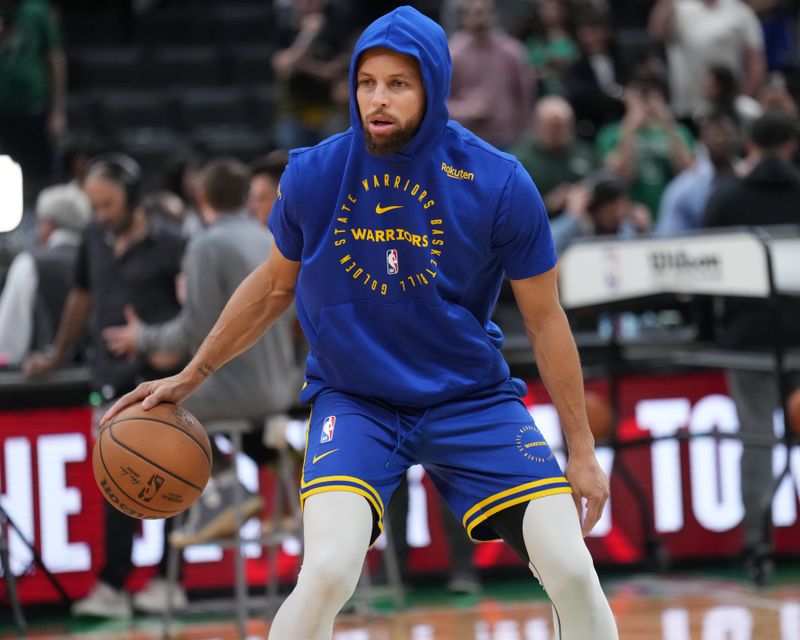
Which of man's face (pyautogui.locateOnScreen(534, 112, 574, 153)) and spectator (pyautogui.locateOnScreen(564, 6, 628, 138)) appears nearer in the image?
man's face (pyautogui.locateOnScreen(534, 112, 574, 153))

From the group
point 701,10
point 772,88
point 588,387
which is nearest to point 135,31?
point 701,10

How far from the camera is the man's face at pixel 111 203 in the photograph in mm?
7301

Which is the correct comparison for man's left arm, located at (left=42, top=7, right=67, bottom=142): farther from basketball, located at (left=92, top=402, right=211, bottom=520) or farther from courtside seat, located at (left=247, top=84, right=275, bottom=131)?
basketball, located at (left=92, top=402, right=211, bottom=520)

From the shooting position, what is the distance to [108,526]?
7.31 meters

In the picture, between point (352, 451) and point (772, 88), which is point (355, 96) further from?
point (772, 88)

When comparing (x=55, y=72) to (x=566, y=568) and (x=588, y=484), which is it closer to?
(x=588, y=484)

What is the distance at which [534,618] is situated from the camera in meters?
7.04

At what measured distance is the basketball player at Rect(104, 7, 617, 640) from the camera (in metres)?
3.98

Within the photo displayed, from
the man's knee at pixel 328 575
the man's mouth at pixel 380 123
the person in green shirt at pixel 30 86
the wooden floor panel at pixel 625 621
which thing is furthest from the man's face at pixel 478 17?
the man's knee at pixel 328 575

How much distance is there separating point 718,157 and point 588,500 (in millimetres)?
5520

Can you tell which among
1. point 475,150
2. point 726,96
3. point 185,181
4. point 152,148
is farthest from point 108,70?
point 475,150

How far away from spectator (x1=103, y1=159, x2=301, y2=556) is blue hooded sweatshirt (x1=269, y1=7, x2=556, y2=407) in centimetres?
257

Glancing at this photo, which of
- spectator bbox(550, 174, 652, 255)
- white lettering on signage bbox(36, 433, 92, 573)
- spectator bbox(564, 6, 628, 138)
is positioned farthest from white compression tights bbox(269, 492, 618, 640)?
spectator bbox(564, 6, 628, 138)

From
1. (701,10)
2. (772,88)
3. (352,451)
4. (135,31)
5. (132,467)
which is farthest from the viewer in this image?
(135,31)
